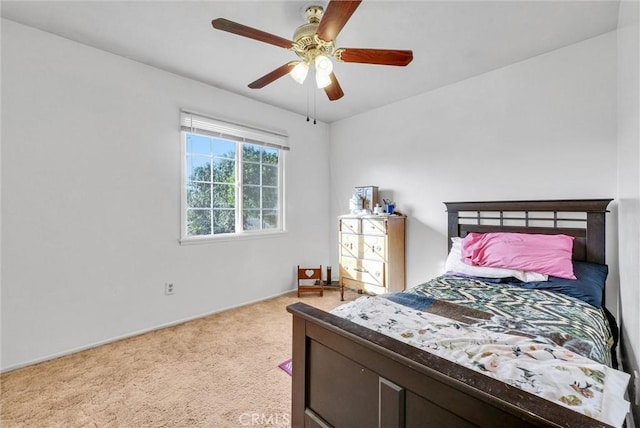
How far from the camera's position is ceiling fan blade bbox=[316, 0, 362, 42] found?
131 cm

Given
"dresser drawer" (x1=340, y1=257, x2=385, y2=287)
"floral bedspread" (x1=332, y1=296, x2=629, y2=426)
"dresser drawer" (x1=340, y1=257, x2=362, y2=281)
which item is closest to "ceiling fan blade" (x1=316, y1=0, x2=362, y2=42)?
"floral bedspread" (x1=332, y1=296, x2=629, y2=426)

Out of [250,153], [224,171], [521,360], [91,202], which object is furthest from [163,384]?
[250,153]

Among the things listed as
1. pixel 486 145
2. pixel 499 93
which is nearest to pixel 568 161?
pixel 486 145

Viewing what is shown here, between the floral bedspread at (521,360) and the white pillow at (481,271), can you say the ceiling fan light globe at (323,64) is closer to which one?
the floral bedspread at (521,360)

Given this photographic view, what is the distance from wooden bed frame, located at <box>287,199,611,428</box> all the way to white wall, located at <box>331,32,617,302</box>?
2364 mm

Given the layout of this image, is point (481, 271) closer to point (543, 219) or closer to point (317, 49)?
point (543, 219)

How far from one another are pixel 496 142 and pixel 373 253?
170 cm

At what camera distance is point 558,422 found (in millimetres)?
601

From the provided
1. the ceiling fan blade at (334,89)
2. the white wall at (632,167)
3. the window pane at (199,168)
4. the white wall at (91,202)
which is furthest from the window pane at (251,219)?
the white wall at (632,167)

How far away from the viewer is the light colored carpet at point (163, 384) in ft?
5.31

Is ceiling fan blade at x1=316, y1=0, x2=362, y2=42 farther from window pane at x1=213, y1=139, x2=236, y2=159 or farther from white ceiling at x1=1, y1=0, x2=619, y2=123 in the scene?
window pane at x1=213, y1=139, x2=236, y2=159

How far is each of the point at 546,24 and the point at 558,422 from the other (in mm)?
2666

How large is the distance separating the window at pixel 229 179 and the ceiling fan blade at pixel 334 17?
1.97 m

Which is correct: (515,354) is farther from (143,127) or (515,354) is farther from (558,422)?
(143,127)
